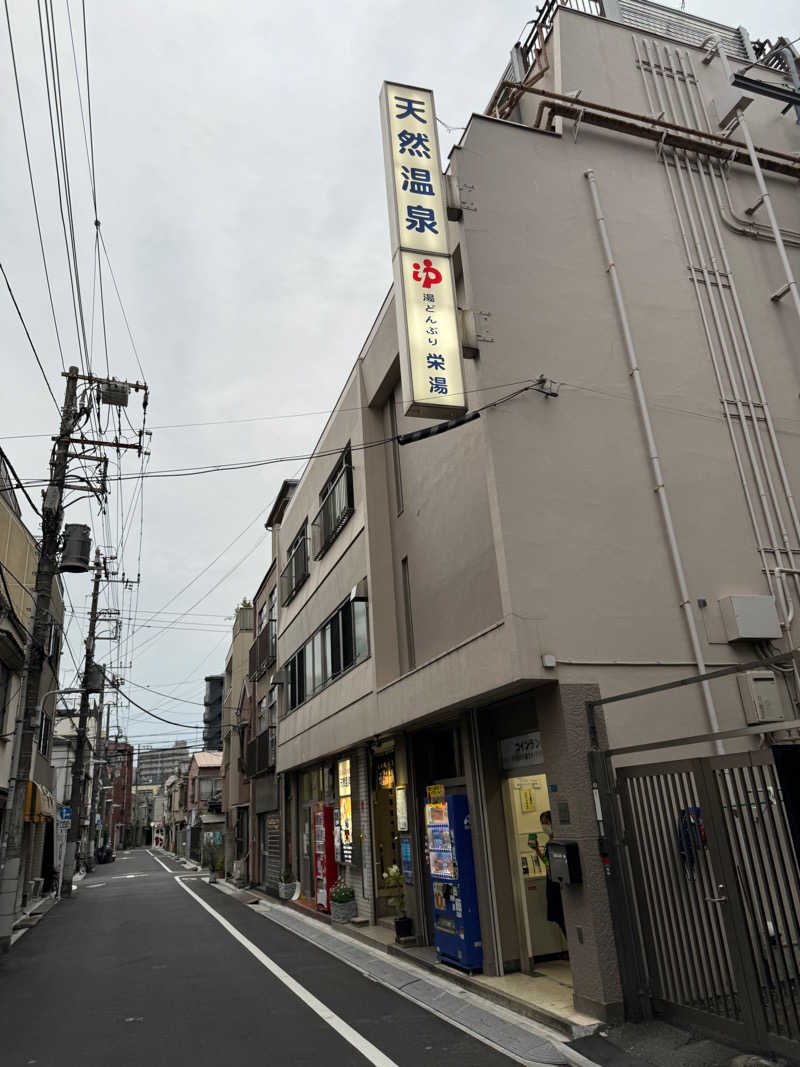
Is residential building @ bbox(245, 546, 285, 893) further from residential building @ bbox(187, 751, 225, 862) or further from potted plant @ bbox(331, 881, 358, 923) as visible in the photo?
residential building @ bbox(187, 751, 225, 862)

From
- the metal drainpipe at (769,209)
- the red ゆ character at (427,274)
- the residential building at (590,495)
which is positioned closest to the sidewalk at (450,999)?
the residential building at (590,495)

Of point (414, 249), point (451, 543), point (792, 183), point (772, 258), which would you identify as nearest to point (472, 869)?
point (451, 543)

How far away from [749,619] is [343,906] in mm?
11031

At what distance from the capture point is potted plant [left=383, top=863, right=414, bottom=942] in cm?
1210

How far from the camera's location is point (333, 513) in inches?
704

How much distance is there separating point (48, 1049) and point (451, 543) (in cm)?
818

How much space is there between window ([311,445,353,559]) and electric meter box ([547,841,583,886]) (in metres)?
9.68

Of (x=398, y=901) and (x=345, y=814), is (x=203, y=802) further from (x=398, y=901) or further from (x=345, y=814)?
(x=398, y=901)

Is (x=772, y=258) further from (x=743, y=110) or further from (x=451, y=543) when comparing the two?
(x=451, y=543)

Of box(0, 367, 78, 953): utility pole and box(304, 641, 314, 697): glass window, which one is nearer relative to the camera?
box(0, 367, 78, 953): utility pole

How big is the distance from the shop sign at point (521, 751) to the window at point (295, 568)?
12.1m

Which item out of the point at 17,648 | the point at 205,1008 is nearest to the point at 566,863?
the point at 205,1008

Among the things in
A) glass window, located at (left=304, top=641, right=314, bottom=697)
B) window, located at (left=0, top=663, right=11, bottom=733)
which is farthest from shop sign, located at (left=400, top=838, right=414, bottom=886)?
window, located at (left=0, top=663, right=11, bottom=733)

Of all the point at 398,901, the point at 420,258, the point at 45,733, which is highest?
the point at 420,258
